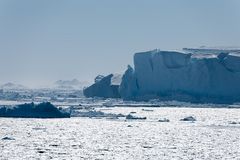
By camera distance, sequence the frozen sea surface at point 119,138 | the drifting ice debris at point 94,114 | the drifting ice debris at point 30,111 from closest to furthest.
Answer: the frozen sea surface at point 119,138
the drifting ice debris at point 30,111
the drifting ice debris at point 94,114

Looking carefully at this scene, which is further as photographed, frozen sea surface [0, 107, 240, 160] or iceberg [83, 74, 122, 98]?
iceberg [83, 74, 122, 98]

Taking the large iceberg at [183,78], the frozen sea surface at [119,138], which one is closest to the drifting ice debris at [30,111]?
the frozen sea surface at [119,138]

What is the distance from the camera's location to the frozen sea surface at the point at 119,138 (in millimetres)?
32938

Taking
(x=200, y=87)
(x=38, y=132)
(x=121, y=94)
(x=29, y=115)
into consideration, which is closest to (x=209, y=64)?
(x=200, y=87)

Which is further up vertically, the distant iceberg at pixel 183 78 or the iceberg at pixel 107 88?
the distant iceberg at pixel 183 78

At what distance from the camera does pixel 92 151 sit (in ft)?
111

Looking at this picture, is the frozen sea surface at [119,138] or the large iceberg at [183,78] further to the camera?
the large iceberg at [183,78]

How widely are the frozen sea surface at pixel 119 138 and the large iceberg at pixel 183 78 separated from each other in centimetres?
487

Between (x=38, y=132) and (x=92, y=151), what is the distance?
954cm

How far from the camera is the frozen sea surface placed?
108 feet

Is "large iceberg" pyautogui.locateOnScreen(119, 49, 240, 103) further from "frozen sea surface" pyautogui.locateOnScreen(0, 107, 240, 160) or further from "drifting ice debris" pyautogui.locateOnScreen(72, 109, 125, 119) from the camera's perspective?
"drifting ice debris" pyautogui.locateOnScreen(72, 109, 125, 119)

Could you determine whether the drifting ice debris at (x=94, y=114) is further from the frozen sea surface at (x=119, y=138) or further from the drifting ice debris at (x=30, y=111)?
the drifting ice debris at (x=30, y=111)

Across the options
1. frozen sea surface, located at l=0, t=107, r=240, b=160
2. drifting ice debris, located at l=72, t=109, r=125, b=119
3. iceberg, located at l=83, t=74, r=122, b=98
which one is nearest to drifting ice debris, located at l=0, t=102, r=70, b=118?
frozen sea surface, located at l=0, t=107, r=240, b=160

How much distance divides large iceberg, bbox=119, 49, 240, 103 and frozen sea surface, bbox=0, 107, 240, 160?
487cm
